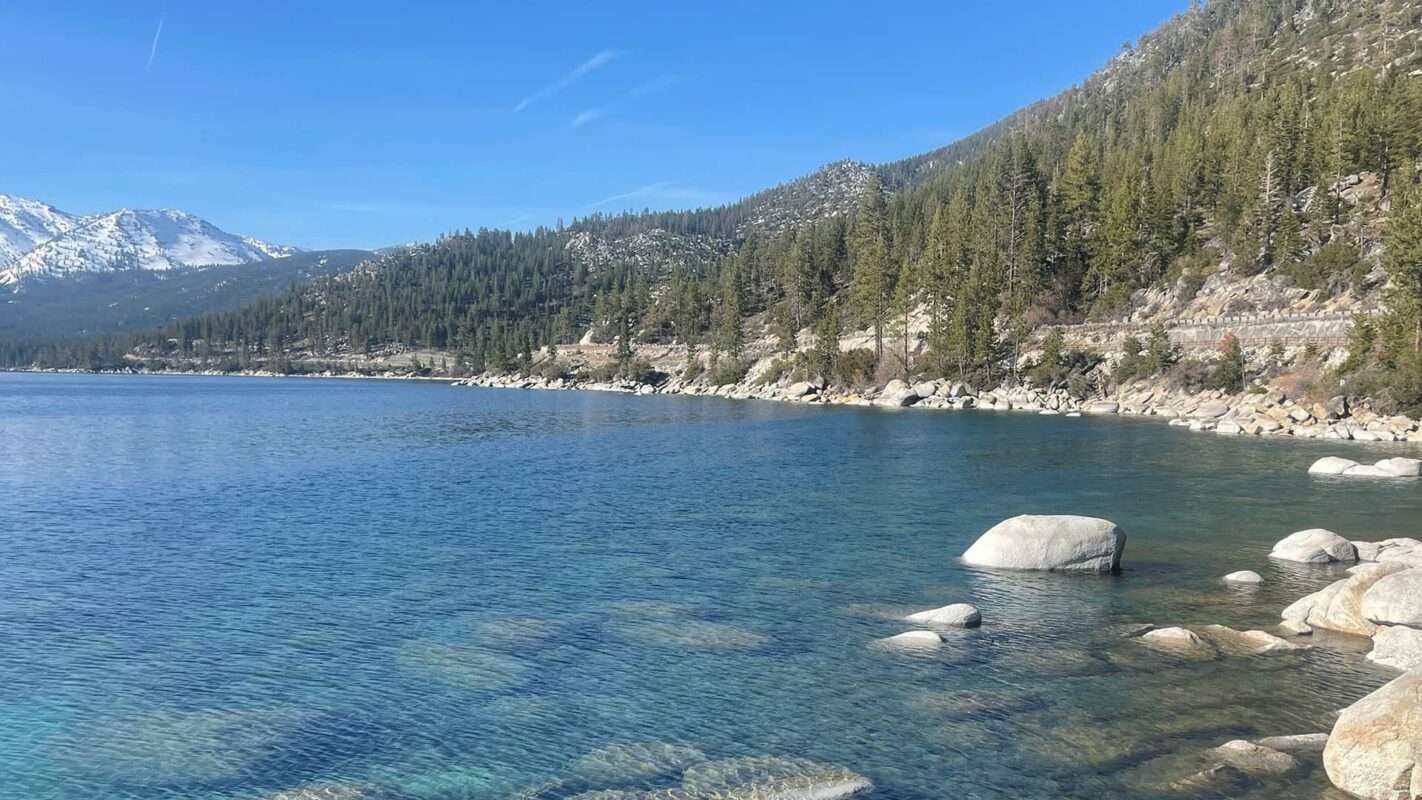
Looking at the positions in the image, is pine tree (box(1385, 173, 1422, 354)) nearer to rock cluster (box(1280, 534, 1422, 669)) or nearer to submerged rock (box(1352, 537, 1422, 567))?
submerged rock (box(1352, 537, 1422, 567))

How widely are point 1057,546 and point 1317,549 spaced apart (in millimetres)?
8878

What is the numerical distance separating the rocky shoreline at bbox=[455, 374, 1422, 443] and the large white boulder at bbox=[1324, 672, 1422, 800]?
60.1 m

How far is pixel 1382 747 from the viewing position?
13.2 m

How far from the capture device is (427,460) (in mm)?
58594

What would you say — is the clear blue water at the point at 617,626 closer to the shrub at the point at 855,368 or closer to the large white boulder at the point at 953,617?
the large white boulder at the point at 953,617

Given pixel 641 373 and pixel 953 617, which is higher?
pixel 641 373

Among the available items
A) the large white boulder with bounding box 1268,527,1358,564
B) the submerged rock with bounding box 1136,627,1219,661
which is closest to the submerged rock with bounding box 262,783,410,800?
the submerged rock with bounding box 1136,627,1219,661

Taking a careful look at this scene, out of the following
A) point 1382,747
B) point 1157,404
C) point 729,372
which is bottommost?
point 1382,747

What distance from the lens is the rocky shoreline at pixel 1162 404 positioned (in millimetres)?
64625

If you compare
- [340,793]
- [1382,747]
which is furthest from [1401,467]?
[340,793]

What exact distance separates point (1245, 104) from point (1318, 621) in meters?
140

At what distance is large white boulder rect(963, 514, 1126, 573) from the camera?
27078 millimetres

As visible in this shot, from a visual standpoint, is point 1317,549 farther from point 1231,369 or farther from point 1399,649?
point 1231,369

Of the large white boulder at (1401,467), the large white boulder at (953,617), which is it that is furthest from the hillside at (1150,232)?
the large white boulder at (953,617)
